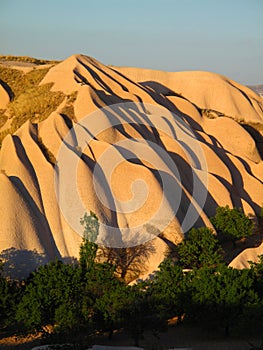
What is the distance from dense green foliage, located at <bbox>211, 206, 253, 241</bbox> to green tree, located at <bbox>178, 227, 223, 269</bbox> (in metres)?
3.02

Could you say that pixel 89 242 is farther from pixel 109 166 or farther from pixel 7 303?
pixel 109 166

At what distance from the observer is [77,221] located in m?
27.0

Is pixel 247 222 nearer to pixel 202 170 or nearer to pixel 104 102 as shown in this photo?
pixel 202 170

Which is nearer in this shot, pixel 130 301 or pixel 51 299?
pixel 130 301

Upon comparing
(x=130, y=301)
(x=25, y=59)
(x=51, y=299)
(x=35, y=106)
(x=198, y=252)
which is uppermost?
(x=25, y=59)

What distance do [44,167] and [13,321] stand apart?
31.5 feet

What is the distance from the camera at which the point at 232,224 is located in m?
29.7

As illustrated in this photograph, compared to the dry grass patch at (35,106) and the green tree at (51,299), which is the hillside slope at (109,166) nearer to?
the dry grass patch at (35,106)

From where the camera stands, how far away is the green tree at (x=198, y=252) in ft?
84.2

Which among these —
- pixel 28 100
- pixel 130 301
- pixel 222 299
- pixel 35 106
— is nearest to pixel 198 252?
pixel 222 299

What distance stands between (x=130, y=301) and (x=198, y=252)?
23.0 ft

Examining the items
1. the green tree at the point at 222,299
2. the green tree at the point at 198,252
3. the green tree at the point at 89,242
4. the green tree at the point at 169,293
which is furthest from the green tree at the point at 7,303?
the green tree at the point at 198,252

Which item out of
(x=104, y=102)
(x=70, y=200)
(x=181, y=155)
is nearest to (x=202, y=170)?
(x=181, y=155)

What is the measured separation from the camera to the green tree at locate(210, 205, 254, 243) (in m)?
29.8
